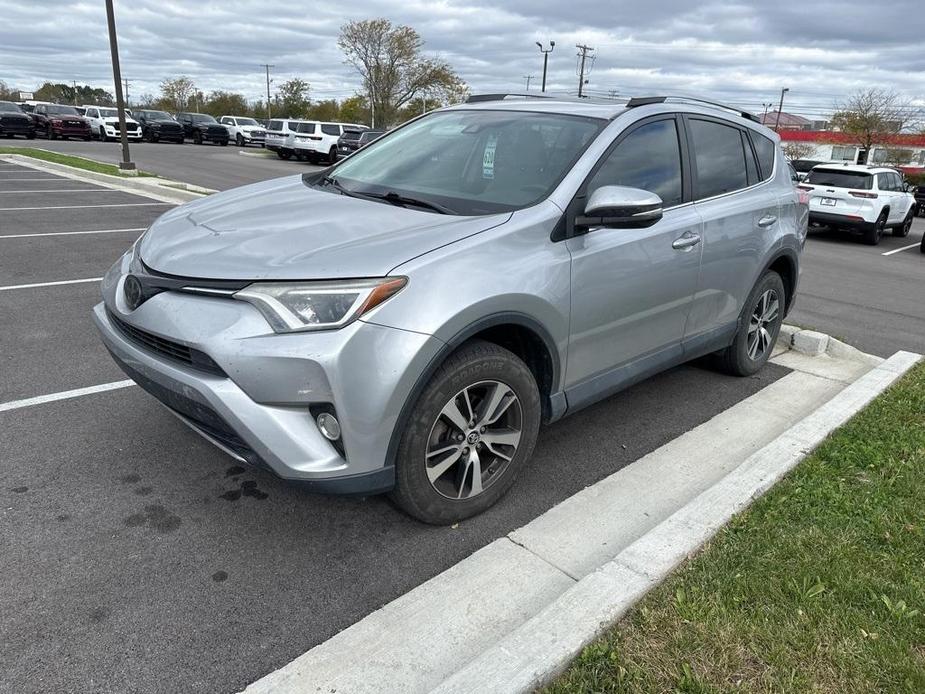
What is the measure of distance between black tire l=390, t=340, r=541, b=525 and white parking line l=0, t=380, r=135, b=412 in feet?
7.73

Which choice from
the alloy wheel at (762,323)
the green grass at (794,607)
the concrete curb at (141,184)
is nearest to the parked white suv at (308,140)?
the concrete curb at (141,184)

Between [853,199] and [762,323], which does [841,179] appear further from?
[762,323]

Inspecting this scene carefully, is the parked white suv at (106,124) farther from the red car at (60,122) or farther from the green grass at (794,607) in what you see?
the green grass at (794,607)

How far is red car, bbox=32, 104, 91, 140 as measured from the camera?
3262cm

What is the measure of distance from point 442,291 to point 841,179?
53.1ft

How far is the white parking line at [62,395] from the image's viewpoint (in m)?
3.90

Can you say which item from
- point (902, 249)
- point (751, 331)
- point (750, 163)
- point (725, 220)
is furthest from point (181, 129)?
point (725, 220)

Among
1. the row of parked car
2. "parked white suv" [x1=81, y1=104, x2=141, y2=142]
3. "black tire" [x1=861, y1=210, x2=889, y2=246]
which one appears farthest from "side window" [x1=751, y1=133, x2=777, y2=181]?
"parked white suv" [x1=81, y1=104, x2=141, y2=142]

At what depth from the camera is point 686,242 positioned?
12.3 ft

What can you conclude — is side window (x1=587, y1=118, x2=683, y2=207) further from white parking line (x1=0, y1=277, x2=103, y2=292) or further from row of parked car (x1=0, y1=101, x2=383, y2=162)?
row of parked car (x1=0, y1=101, x2=383, y2=162)

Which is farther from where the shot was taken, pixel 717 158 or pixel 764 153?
pixel 764 153

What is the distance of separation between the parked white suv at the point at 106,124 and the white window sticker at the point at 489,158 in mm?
34313

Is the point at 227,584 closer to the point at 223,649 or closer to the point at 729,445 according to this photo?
the point at 223,649

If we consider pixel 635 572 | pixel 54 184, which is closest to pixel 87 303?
pixel 635 572
